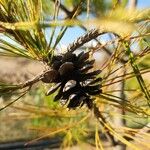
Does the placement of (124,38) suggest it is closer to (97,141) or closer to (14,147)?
(97,141)

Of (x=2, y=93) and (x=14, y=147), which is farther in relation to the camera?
(x=14, y=147)

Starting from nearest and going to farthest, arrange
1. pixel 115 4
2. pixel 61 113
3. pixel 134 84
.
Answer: pixel 115 4
pixel 61 113
pixel 134 84

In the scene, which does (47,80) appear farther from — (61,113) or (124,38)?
(61,113)

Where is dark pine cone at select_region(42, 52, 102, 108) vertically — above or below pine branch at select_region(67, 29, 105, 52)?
below

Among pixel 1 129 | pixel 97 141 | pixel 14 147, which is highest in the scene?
pixel 1 129

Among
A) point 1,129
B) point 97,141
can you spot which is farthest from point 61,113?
point 1,129

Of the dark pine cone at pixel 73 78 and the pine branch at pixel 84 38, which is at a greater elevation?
the pine branch at pixel 84 38

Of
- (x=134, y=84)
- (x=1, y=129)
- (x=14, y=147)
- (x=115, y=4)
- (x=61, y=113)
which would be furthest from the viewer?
(x=1, y=129)

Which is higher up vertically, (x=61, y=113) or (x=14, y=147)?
(x=14, y=147)
